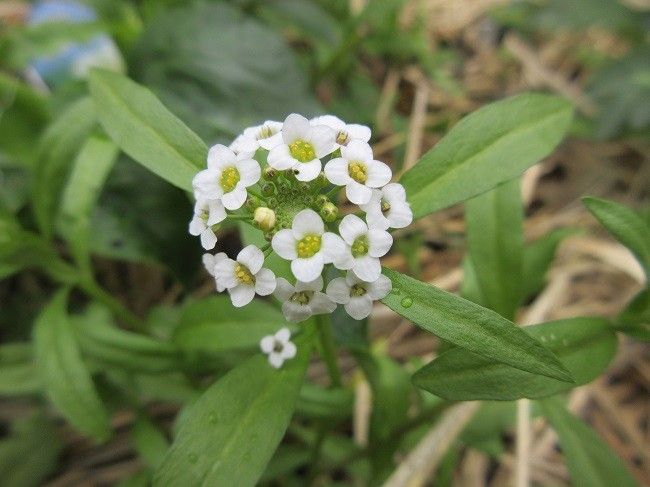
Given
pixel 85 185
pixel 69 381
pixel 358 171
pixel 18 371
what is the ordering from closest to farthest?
1. pixel 358 171
2. pixel 69 381
3. pixel 85 185
4. pixel 18 371

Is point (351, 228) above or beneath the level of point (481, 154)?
beneath

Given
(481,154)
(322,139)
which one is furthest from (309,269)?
(481,154)

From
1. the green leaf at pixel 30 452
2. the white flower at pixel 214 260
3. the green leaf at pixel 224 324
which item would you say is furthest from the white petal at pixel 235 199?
the green leaf at pixel 30 452

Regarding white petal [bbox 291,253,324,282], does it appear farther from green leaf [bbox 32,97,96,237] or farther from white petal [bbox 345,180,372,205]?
green leaf [bbox 32,97,96,237]

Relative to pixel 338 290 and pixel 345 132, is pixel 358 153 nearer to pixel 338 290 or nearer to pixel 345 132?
pixel 345 132

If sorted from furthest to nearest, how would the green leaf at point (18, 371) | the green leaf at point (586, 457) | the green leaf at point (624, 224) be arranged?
the green leaf at point (18, 371), the green leaf at point (586, 457), the green leaf at point (624, 224)

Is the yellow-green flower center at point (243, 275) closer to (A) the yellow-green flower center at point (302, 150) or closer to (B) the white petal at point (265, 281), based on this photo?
(B) the white petal at point (265, 281)

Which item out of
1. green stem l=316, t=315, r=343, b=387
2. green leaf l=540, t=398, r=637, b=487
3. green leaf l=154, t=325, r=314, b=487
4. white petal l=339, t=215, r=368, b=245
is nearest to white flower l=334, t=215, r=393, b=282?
white petal l=339, t=215, r=368, b=245

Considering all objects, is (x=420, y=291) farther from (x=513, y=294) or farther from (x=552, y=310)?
(x=552, y=310)
